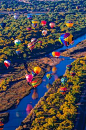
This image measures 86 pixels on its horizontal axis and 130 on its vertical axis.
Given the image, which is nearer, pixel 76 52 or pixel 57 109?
pixel 57 109

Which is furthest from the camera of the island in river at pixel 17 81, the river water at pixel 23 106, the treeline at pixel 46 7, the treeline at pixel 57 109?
the treeline at pixel 46 7

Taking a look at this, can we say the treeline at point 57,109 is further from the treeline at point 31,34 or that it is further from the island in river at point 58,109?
the treeline at point 31,34

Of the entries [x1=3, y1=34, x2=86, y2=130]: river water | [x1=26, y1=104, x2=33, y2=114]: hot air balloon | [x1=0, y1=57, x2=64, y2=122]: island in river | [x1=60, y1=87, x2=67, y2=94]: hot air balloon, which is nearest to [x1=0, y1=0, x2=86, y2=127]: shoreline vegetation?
[x1=0, y1=57, x2=64, y2=122]: island in river

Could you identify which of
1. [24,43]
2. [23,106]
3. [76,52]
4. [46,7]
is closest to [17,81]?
[23,106]

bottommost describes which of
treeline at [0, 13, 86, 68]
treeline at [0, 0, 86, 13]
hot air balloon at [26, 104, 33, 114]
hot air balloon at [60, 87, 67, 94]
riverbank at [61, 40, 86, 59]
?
hot air balloon at [26, 104, 33, 114]

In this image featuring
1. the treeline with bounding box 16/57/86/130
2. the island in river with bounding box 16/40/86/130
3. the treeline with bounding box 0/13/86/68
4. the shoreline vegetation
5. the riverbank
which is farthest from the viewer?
the riverbank

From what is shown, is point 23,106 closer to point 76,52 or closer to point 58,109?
point 58,109

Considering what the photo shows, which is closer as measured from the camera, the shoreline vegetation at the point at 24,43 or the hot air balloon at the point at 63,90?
the hot air balloon at the point at 63,90

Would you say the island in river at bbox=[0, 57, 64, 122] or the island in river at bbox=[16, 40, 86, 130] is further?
the island in river at bbox=[0, 57, 64, 122]

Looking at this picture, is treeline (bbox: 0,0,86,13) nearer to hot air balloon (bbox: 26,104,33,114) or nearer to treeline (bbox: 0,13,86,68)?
treeline (bbox: 0,13,86,68)

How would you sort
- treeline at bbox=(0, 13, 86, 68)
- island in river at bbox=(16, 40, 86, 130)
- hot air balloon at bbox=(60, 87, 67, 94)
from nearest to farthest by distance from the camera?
island in river at bbox=(16, 40, 86, 130) < hot air balloon at bbox=(60, 87, 67, 94) < treeline at bbox=(0, 13, 86, 68)

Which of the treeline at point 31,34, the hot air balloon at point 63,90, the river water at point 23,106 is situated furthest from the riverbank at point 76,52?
the hot air balloon at point 63,90

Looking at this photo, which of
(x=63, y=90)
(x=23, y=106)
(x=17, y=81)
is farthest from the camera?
(x=17, y=81)
